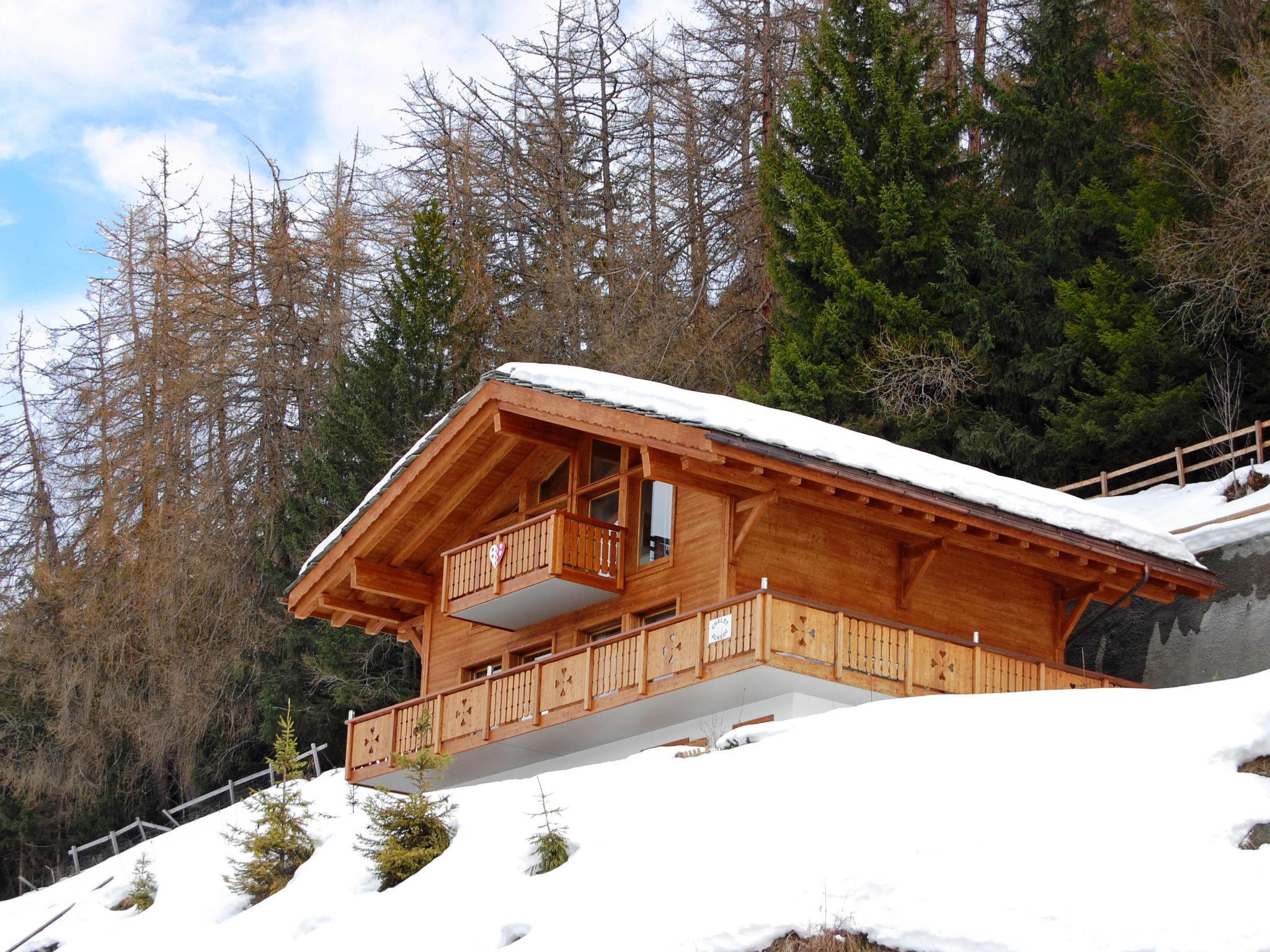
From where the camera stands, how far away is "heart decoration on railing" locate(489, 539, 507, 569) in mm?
23078

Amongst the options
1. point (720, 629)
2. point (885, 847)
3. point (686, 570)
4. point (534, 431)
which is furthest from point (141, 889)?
point (885, 847)

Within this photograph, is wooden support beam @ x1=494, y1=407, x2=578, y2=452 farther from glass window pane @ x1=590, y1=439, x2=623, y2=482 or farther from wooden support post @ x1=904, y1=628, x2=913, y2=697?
wooden support post @ x1=904, y1=628, x2=913, y2=697

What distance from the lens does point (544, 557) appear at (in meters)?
22.2

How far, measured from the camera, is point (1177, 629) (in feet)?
85.4

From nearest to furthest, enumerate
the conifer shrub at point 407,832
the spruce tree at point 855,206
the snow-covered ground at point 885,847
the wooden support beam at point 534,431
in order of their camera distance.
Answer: the snow-covered ground at point 885,847 → the conifer shrub at point 407,832 → the wooden support beam at point 534,431 → the spruce tree at point 855,206

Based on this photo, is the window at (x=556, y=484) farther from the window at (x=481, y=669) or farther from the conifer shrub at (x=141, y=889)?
the conifer shrub at (x=141, y=889)

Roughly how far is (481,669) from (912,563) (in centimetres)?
786

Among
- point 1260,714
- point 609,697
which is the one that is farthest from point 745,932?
point 609,697

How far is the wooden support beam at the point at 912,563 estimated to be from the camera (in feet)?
71.8

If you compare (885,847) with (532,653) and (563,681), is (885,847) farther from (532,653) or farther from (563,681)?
(532,653)

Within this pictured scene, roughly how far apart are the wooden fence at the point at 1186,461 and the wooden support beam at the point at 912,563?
758 centimetres

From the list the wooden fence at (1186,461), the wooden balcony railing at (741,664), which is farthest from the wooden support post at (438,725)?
the wooden fence at (1186,461)

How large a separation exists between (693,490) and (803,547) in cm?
179

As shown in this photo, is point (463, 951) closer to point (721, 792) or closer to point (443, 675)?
point (721, 792)
